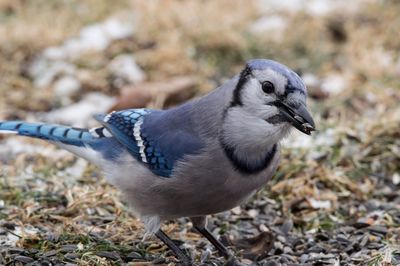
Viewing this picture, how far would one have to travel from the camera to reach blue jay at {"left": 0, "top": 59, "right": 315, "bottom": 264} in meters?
3.12

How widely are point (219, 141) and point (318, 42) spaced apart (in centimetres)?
333

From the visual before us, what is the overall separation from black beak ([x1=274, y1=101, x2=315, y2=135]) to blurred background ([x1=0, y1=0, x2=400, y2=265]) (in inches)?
26.8

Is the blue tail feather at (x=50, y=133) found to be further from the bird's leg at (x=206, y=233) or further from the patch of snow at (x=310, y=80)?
the patch of snow at (x=310, y=80)

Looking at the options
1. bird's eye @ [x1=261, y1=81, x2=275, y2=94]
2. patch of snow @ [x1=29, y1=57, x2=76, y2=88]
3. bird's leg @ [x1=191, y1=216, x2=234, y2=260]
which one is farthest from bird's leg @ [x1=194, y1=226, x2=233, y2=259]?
patch of snow @ [x1=29, y1=57, x2=76, y2=88]

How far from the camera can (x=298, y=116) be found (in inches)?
121

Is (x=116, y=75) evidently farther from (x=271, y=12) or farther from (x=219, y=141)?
(x=219, y=141)

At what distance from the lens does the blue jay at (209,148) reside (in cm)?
312

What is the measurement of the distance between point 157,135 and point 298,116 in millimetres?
702

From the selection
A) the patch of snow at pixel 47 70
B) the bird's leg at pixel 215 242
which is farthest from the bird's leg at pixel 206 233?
the patch of snow at pixel 47 70

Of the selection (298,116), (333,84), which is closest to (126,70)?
(333,84)

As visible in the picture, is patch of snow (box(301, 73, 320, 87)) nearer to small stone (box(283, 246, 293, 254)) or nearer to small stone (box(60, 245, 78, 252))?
small stone (box(283, 246, 293, 254))

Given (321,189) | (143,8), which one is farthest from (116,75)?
(321,189)

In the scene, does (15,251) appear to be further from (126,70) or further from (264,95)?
(126,70)

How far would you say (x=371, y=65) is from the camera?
19.3 feet
